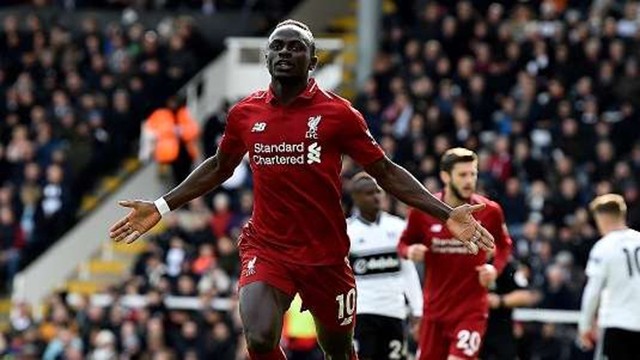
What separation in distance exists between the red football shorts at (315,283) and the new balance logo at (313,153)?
2.09 ft

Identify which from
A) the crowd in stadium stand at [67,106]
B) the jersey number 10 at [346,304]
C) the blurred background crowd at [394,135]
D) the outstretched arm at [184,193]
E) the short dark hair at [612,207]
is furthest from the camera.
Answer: the crowd in stadium stand at [67,106]

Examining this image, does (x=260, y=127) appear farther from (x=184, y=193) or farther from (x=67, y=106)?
(x=67, y=106)

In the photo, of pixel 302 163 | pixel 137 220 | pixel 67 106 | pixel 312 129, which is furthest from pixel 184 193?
pixel 67 106

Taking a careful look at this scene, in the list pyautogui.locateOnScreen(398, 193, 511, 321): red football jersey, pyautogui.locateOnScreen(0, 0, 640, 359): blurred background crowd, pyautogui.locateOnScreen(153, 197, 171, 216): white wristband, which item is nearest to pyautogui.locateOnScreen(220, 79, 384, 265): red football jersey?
pyautogui.locateOnScreen(153, 197, 171, 216): white wristband

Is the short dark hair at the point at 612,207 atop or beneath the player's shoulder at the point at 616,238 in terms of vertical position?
atop

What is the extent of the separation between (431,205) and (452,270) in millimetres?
3168

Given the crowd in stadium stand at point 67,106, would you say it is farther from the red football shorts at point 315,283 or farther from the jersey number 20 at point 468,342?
the red football shorts at point 315,283

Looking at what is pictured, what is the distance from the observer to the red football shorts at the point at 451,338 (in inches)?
543

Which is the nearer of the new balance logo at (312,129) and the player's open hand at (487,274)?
the new balance logo at (312,129)

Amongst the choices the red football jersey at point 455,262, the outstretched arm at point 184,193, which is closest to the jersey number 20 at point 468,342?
the red football jersey at point 455,262

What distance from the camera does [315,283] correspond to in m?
11.0

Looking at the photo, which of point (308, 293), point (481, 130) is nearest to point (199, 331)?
point (481, 130)

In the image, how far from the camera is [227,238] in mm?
24438

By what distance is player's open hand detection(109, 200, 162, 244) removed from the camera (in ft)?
36.4
